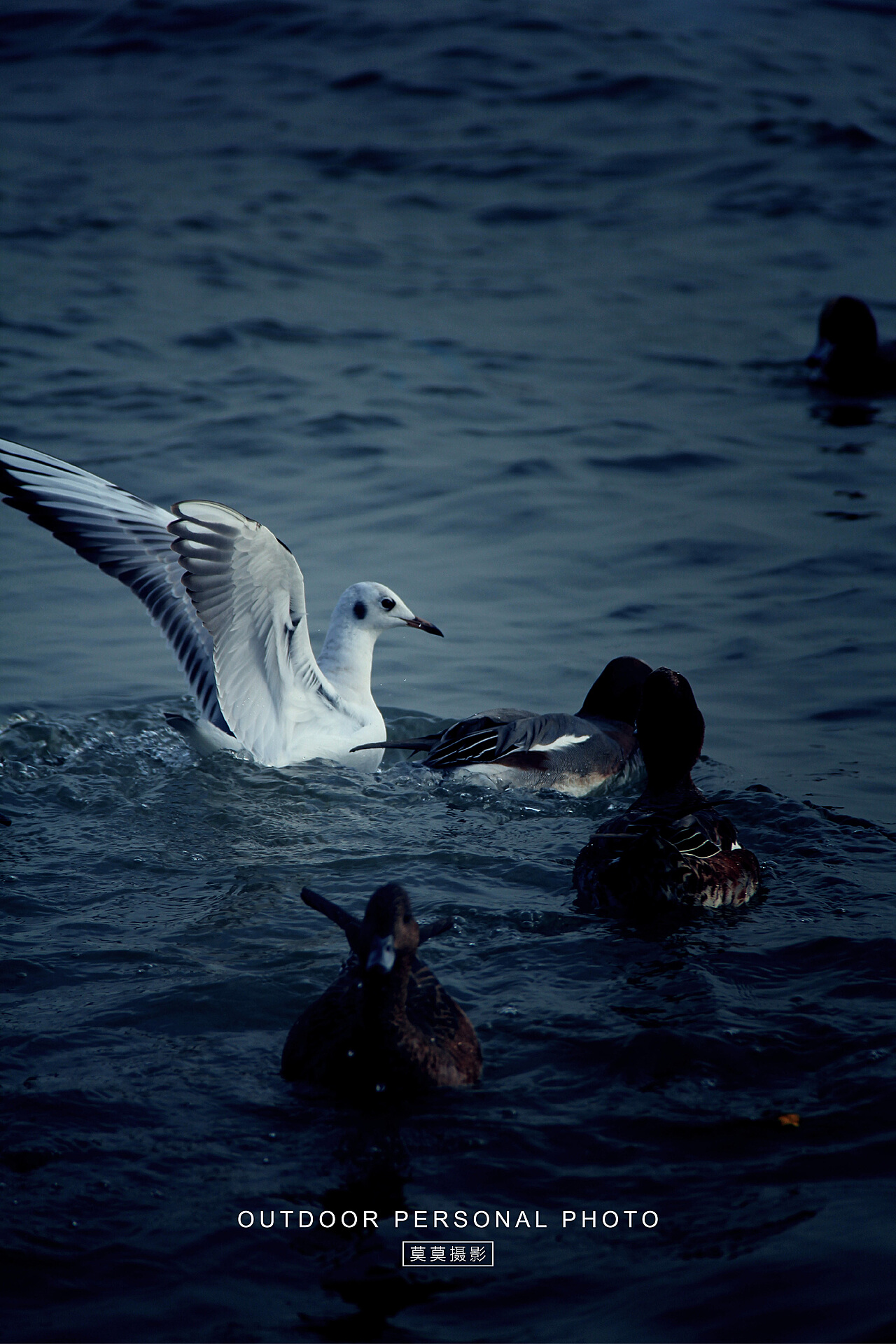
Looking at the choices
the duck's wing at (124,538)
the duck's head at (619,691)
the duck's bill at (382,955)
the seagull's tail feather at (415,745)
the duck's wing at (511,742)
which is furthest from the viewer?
the duck's head at (619,691)

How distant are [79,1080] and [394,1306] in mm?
1368

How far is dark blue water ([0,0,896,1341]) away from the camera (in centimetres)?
361

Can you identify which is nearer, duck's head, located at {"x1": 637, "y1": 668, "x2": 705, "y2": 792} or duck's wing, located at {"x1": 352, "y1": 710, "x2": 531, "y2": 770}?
duck's head, located at {"x1": 637, "y1": 668, "x2": 705, "y2": 792}

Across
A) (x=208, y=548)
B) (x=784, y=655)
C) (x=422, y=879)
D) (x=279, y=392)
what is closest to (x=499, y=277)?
(x=279, y=392)

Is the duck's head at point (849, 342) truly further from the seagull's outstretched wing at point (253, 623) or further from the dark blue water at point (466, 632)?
the seagull's outstretched wing at point (253, 623)

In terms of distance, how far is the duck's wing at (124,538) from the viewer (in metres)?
7.78

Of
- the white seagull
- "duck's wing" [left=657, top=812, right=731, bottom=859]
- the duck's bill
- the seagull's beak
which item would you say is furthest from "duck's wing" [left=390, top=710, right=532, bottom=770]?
the duck's bill

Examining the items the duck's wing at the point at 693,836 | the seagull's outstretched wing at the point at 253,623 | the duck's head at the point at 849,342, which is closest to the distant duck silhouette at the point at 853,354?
the duck's head at the point at 849,342

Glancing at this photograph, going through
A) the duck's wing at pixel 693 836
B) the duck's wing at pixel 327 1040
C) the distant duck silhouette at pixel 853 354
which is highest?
the distant duck silhouette at pixel 853 354

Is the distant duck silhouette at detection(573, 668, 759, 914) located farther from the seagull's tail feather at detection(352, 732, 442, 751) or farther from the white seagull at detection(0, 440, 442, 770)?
the white seagull at detection(0, 440, 442, 770)

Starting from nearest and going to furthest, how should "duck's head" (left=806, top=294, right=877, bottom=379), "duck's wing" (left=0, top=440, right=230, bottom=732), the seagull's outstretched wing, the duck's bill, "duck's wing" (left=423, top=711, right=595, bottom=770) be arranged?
the duck's bill, the seagull's outstretched wing, "duck's wing" (left=423, top=711, right=595, bottom=770), "duck's wing" (left=0, top=440, right=230, bottom=732), "duck's head" (left=806, top=294, right=877, bottom=379)

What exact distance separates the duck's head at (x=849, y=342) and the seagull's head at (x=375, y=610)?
8202 millimetres

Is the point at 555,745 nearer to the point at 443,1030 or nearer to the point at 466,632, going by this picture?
the point at 466,632

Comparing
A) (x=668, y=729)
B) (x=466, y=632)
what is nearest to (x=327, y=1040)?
(x=668, y=729)
